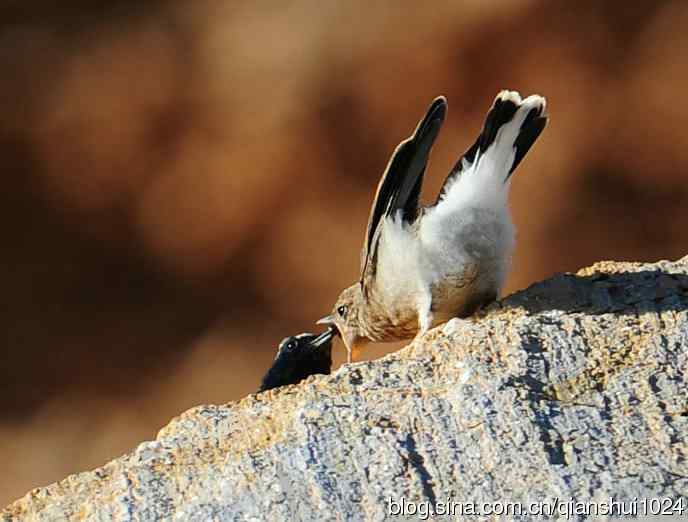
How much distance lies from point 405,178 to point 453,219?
0.19m

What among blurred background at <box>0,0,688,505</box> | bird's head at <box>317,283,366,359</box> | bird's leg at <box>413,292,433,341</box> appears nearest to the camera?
bird's leg at <box>413,292,433,341</box>

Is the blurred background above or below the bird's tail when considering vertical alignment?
above

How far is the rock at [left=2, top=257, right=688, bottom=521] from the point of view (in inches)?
108

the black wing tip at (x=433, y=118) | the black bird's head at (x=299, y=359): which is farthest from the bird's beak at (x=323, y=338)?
the black wing tip at (x=433, y=118)

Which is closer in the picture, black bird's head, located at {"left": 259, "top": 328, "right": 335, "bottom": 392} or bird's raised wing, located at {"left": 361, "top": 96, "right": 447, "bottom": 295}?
bird's raised wing, located at {"left": 361, "top": 96, "right": 447, "bottom": 295}

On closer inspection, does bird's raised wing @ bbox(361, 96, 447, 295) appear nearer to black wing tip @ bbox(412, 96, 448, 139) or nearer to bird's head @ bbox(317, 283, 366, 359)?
black wing tip @ bbox(412, 96, 448, 139)

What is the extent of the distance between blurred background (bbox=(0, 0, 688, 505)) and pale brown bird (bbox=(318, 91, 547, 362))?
2.23 metres

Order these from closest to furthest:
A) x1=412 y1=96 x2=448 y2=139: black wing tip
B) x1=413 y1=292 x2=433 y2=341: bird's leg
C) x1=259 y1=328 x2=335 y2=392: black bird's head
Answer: x1=412 y1=96 x2=448 y2=139: black wing tip, x1=413 y1=292 x2=433 y2=341: bird's leg, x1=259 y1=328 x2=335 y2=392: black bird's head

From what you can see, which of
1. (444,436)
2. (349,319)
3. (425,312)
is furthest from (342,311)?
(444,436)

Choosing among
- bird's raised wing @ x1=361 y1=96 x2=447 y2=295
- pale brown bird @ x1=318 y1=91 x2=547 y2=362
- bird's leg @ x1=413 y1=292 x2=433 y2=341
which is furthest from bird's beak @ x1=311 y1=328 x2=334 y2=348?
bird's leg @ x1=413 y1=292 x2=433 y2=341

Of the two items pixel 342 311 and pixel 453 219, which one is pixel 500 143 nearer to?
pixel 453 219

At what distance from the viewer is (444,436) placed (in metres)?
2.87

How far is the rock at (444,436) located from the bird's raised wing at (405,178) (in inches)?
31.9

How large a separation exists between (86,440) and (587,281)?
3.65 m
